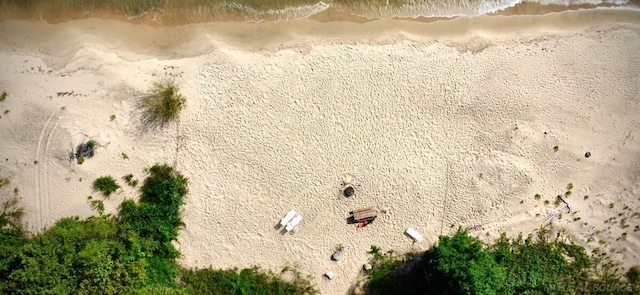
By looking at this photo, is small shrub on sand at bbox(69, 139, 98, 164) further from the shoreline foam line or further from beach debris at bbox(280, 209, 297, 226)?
beach debris at bbox(280, 209, 297, 226)

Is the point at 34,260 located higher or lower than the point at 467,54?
lower

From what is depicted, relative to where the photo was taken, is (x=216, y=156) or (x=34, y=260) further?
(x=216, y=156)

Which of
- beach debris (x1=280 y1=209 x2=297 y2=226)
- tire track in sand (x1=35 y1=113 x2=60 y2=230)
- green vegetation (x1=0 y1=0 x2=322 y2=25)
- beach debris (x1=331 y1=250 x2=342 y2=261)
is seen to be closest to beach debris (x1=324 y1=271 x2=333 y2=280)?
beach debris (x1=331 y1=250 x2=342 y2=261)

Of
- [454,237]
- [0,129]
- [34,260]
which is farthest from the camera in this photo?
[0,129]

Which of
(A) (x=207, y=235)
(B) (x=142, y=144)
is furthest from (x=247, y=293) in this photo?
(B) (x=142, y=144)

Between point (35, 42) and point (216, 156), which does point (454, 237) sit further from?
point (35, 42)

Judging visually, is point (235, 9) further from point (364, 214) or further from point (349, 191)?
point (364, 214)
